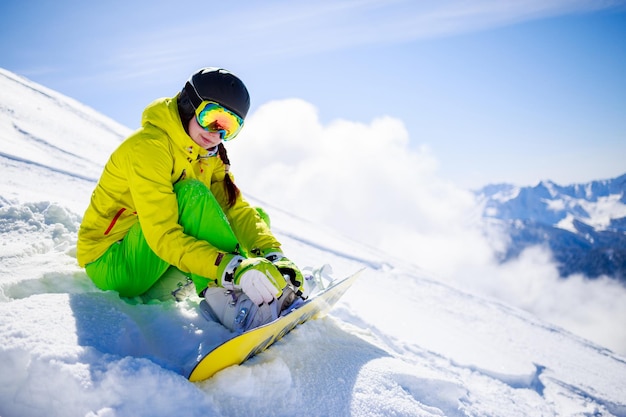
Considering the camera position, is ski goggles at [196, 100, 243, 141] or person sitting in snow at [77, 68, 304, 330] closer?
person sitting in snow at [77, 68, 304, 330]

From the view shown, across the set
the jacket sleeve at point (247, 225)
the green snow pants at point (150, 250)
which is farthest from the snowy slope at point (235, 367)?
the jacket sleeve at point (247, 225)

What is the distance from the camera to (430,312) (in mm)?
6492

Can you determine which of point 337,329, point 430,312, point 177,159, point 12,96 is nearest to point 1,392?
point 177,159

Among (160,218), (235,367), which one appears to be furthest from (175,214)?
(235,367)

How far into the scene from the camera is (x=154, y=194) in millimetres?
2221

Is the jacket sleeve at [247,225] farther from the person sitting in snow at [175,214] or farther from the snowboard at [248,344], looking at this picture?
the snowboard at [248,344]

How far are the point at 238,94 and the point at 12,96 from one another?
14.2m

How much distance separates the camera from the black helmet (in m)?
2.40

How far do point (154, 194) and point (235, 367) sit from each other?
1.11m

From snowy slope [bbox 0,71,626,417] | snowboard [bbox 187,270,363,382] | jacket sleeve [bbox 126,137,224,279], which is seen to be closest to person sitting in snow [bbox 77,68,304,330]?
jacket sleeve [bbox 126,137,224,279]

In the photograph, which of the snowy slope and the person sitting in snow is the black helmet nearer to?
the person sitting in snow

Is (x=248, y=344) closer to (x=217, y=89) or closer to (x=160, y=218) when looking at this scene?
(x=160, y=218)

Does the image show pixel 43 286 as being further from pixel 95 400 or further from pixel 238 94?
pixel 238 94

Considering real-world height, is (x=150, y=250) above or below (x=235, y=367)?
above
